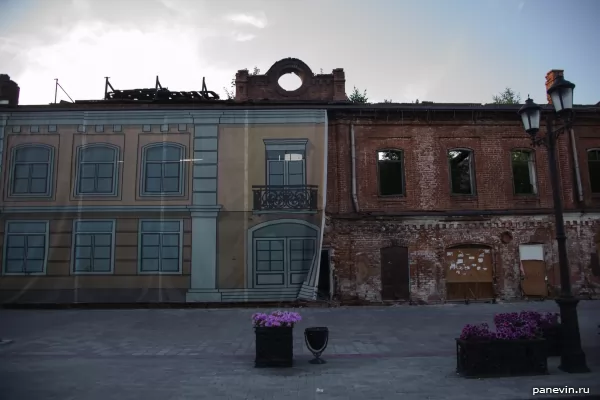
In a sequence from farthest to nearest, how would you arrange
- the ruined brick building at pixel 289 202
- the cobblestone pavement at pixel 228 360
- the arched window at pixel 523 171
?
the arched window at pixel 523 171
the ruined brick building at pixel 289 202
the cobblestone pavement at pixel 228 360

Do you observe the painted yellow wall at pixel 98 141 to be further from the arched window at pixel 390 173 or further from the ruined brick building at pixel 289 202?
the arched window at pixel 390 173

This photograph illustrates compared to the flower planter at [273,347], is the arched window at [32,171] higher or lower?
higher

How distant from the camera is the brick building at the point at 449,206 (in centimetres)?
1636

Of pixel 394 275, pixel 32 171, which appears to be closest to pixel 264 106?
pixel 394 275

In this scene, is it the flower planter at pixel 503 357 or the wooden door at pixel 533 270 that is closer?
the flower planter at pixel 503 357

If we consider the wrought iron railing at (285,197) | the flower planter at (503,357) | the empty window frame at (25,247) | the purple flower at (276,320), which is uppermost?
the wrought iron railing at (285,197)

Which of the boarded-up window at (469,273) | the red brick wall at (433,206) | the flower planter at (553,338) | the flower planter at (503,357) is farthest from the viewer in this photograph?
the boarded-up window at (469,273)

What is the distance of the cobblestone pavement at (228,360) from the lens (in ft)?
19.8

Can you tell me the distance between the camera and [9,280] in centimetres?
1522

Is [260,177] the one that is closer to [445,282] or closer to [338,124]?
[338,124]

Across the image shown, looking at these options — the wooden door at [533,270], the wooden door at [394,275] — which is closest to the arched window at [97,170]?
the wooden door at [394,275]

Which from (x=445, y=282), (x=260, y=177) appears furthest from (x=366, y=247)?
(x=260, y=177)

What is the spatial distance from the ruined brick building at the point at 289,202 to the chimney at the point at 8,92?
59 millimetres

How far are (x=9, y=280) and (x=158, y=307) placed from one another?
17.1 ft
